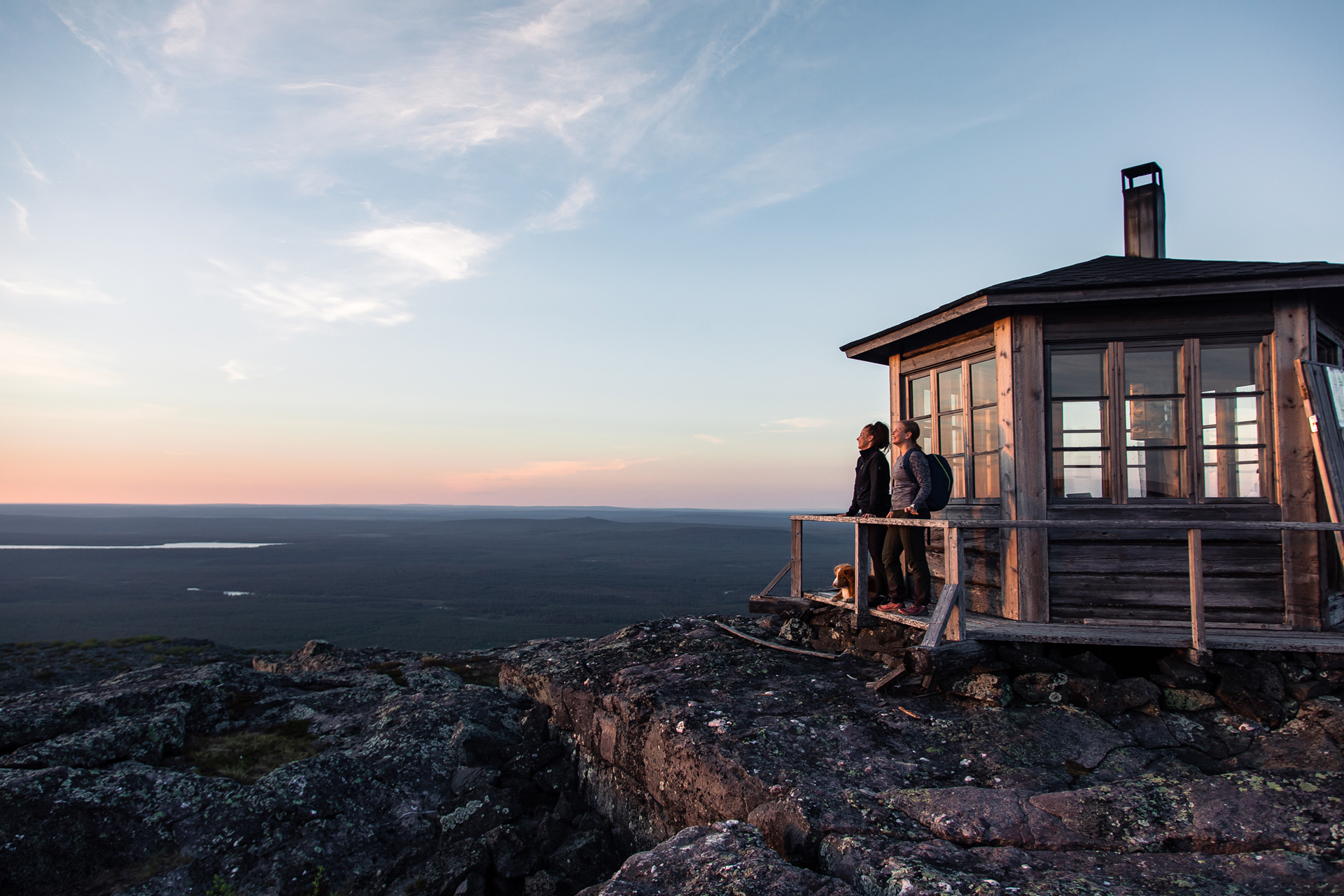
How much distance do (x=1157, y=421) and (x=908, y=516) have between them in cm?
287

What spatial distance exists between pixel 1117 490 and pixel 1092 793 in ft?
12.9

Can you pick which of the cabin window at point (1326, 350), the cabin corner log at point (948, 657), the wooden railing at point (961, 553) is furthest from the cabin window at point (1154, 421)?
the cabin corner log at point (948, 657)

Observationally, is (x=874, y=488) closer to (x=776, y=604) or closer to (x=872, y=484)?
(x=872, y=484)

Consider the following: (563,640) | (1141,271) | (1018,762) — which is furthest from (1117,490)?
(563,640)

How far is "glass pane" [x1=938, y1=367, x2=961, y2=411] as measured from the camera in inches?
330

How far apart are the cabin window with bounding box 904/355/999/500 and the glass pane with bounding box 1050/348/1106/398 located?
60 cm

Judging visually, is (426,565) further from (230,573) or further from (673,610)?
(673,610)

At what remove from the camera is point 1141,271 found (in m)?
7.54

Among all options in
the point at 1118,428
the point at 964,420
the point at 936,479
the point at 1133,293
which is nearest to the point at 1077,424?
the point at 1118,428

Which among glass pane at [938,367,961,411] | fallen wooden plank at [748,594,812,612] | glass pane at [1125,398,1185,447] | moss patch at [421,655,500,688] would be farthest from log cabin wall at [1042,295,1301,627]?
moss patch at [421,655,500,688]

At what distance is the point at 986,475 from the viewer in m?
7.90

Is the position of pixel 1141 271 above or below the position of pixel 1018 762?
above

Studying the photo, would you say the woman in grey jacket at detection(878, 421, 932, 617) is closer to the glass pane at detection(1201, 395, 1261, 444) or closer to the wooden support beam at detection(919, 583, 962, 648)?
the wooden support beam at detection(919, 583, 962, 648)

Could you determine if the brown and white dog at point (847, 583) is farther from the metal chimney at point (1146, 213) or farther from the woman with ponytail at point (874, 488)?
the metal chimney at point (1146, 213)
